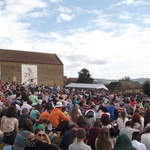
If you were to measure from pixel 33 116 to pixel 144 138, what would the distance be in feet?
13.9

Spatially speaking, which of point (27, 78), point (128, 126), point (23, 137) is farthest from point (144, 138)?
point (27, 78)

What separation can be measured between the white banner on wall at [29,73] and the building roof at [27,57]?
1.83 metres

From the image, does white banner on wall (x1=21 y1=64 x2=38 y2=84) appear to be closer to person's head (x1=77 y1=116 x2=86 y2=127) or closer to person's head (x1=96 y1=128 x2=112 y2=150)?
person's head (x1=77 y1=116 x2=86 y2=127)

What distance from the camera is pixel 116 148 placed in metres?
4.87

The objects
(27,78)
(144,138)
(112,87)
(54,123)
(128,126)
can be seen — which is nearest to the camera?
(144,138)

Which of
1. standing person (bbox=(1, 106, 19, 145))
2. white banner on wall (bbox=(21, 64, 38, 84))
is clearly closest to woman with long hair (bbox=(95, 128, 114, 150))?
standing person (bbox=(1, 106, 19, 145))

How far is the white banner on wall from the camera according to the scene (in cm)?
5586

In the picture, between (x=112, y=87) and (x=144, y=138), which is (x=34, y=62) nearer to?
(x=112, y=87)

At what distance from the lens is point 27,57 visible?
61.8 meters

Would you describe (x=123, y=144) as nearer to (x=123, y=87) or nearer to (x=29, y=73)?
(x=29, y=73)

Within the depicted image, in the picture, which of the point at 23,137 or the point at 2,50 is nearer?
the point at 23,137

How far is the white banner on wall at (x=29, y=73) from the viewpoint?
55856mm

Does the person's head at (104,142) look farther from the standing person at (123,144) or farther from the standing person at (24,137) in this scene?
the standing person at (24,137)

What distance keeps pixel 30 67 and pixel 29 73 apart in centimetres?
154
